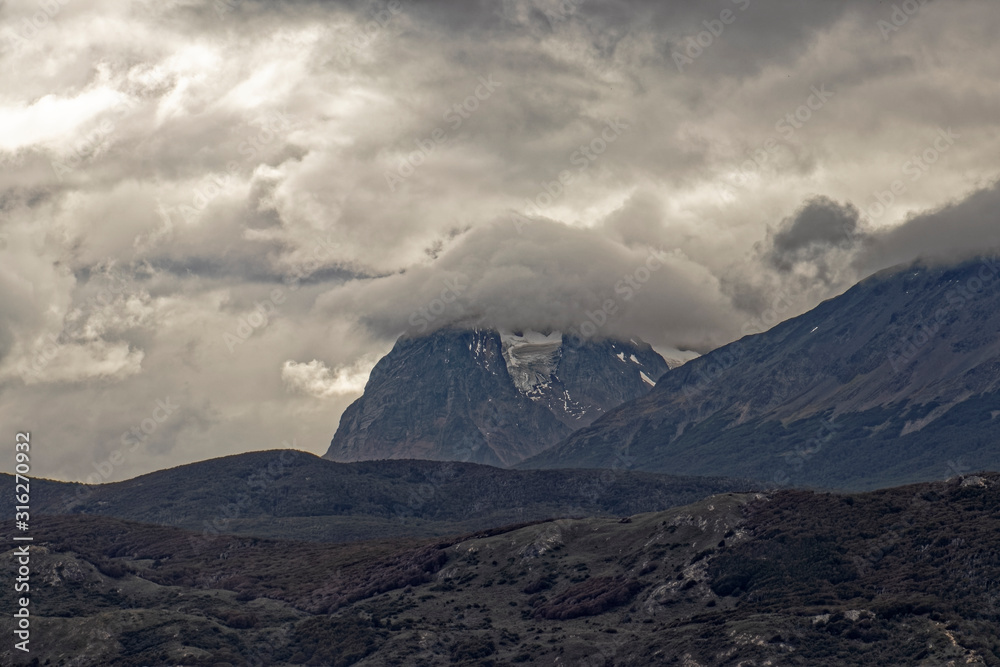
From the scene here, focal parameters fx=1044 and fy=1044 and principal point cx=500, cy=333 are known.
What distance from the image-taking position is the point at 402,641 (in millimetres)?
184875

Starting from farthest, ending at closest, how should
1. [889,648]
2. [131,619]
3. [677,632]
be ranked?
[131,619]
[677,632]
[889,648]

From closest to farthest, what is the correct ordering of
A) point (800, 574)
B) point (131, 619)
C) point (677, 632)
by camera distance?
1. point (677, 632)
2. point (800, 574)
3. point (131, 619)

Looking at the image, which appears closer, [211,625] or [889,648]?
[889,648]

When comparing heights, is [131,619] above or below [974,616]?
above

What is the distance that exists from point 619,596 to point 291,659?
6203 cm

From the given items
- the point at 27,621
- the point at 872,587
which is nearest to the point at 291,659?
the point at 27,621

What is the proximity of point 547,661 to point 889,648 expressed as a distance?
53184mm

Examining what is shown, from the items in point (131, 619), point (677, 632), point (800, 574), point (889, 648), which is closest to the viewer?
point (889, 648)

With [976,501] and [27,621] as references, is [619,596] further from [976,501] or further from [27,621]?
[27,621]

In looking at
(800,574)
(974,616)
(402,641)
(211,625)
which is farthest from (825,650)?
(211,625)

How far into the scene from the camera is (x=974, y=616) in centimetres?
14900

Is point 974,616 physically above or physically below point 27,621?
below

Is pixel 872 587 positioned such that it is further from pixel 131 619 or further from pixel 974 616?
pixel 131 619

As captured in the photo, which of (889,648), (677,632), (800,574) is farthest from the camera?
(800,574)
